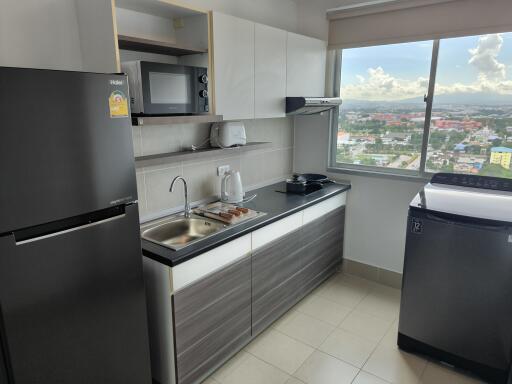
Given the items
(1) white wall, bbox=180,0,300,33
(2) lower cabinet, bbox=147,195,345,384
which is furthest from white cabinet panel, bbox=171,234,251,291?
(1) white wall, bbox=180,0,300,33

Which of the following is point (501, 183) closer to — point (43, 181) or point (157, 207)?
point (157, 207)

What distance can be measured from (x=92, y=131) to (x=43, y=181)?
0.81 feet

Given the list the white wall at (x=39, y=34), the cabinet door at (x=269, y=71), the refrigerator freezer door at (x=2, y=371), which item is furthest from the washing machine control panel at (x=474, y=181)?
the refrigerator freezer door at (x=2, y=371)

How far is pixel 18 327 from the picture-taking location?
3.96 feet

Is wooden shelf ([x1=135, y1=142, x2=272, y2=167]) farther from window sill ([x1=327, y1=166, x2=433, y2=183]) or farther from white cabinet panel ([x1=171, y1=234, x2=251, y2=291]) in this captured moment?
window sill ([x1=327, y1=166, x2=433, y2=183])

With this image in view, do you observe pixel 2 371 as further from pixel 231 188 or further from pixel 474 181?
pixel 474 181

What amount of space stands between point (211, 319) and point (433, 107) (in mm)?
2222

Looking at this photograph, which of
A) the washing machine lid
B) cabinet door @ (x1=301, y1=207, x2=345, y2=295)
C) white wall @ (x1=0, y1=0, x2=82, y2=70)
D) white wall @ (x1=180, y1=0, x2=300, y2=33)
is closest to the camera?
white wall @ (x1=0, y1=0, x2=82, y2=70)

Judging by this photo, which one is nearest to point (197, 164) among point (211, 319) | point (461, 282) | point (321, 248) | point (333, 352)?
point (211, 319)

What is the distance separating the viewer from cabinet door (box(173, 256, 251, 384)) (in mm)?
1774

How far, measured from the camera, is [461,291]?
2020 mm

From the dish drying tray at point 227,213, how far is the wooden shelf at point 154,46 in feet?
3.16

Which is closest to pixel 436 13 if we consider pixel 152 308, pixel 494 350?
pixel 494 350

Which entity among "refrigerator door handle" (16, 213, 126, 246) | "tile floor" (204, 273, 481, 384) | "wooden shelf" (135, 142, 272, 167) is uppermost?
"wooden shelf" (135, 142, 272, 167)
